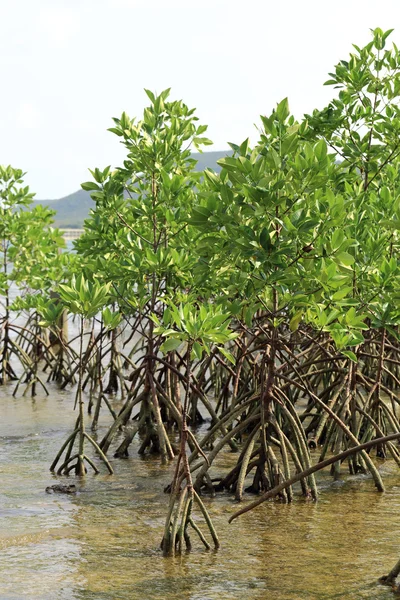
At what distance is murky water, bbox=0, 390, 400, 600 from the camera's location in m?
4.50

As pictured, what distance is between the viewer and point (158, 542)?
5.16m

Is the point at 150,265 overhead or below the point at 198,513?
overhead

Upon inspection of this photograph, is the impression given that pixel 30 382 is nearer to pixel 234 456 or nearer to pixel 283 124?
pixel 234 456

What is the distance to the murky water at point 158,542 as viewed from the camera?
450cm

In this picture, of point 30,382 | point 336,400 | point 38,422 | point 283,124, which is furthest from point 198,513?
point 30,382

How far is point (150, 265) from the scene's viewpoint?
677 centimetres

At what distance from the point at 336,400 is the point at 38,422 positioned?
3.26m

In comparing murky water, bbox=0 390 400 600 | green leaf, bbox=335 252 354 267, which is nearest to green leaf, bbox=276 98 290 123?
green leaf, bbox=335 252 354 267

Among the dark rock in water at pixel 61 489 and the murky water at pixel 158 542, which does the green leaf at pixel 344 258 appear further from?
the dark rock in water at pixel 61 489

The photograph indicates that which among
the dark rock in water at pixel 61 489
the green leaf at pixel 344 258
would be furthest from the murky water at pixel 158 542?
the green leaf at pixel 344 258

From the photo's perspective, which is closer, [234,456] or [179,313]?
[179,313]

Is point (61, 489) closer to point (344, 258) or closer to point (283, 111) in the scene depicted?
point (344, 258)

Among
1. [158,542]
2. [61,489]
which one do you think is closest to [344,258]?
[158,542]

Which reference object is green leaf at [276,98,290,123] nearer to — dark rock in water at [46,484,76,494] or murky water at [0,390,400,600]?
murky water at [0,390,400,600]
